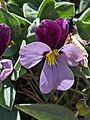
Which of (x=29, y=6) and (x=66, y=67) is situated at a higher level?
(x=29, y=6)

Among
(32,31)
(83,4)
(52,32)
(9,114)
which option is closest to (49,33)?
(52,32)

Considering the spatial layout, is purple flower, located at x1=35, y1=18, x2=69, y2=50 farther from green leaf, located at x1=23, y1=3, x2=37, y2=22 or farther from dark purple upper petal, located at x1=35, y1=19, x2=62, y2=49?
green leaf, located at x1=23, y1=3, x2=37, y2=22

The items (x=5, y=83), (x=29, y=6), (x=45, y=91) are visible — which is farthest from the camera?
(x=29, y=6)

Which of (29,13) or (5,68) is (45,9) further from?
(5,68)

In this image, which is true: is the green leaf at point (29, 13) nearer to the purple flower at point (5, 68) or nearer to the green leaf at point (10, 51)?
the green leaf at point (10, 51)

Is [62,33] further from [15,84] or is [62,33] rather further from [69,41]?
[15,84]

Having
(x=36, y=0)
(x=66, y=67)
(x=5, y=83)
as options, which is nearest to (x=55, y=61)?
(x=66, y=67)

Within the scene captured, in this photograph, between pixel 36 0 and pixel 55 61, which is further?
pixel 36 0
